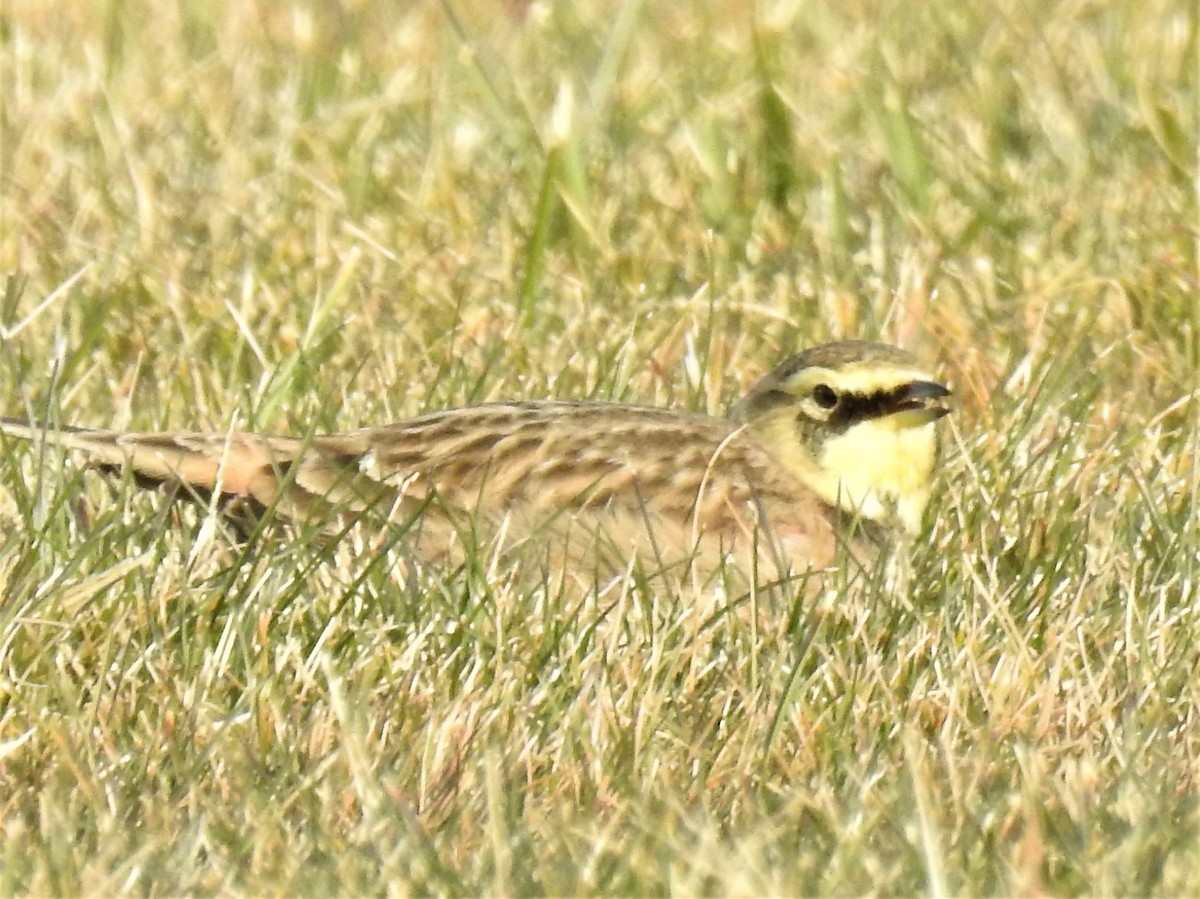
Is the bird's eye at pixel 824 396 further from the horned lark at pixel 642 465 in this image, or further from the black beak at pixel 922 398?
the black beak at pixel 922 398

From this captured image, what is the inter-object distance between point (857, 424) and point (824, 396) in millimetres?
85

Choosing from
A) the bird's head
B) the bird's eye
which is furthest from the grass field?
the bird's eye

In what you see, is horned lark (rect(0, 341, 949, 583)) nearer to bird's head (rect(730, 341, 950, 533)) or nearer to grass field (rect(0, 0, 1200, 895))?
bird's head (rect(730, 341, 950, 533))

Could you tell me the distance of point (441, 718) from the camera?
152 inches

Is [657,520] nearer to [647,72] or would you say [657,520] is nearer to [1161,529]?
[1161,529]

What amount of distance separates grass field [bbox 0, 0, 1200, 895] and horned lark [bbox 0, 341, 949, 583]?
11 cm

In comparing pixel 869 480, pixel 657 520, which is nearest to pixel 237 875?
pixel 657 520

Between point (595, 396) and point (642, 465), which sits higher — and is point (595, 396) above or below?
above

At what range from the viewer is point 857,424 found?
17.5ft

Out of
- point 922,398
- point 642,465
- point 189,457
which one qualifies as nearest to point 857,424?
point 922,398

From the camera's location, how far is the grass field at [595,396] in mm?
3508

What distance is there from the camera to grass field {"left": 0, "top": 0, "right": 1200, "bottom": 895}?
351cm

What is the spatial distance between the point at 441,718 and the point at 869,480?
166 centimetres

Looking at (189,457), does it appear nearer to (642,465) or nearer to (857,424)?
(642,465)
